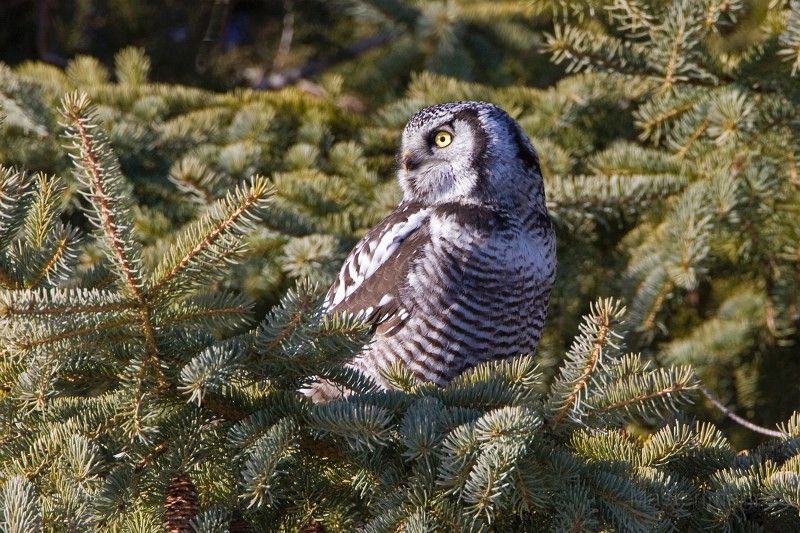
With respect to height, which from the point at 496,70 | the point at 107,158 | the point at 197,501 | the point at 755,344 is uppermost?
the point at 107,158

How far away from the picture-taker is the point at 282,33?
607 centimetres

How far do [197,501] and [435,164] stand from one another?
1967 mm

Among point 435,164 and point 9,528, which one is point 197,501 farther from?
point 435,164

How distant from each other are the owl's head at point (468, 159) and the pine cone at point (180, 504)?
1771mm

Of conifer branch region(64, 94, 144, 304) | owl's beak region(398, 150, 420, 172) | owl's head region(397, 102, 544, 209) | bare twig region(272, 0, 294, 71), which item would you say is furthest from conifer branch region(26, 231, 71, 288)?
bare twig region(272, 0, 294, 71)

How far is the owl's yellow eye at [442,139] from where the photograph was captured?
332 cm

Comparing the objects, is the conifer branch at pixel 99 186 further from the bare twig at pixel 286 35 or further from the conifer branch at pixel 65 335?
the bare twig at pixel 286 35

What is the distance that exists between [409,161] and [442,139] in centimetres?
17

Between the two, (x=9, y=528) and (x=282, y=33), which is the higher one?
(x=9, y=528)

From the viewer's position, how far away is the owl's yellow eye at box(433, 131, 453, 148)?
3.32m

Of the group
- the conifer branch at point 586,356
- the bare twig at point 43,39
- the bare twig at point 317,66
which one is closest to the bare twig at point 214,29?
the bare twig at point 317,66

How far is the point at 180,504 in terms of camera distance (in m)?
1.62

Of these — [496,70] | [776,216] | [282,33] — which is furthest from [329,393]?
[282,33]

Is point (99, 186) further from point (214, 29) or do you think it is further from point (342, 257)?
point (214, 29)
